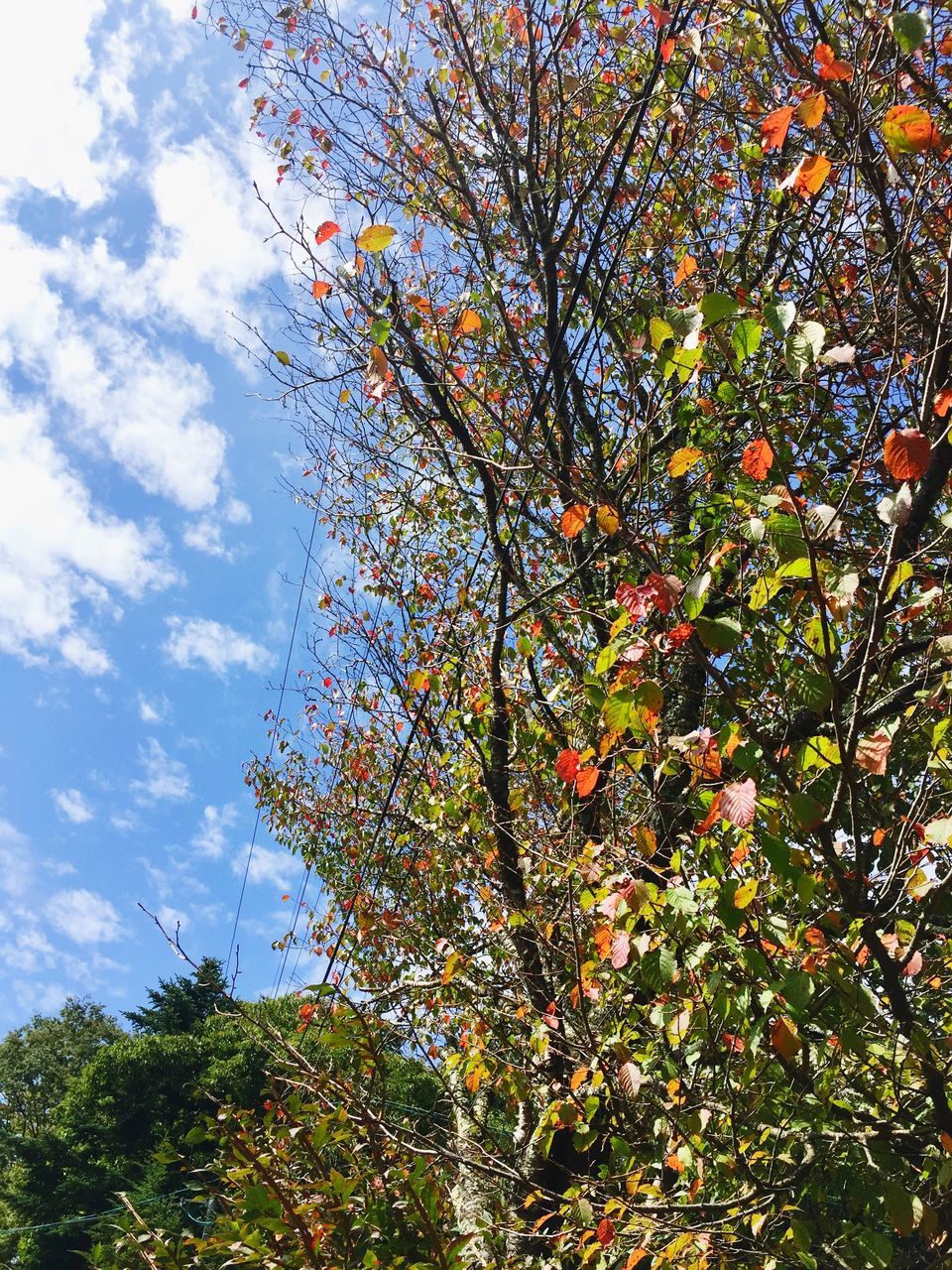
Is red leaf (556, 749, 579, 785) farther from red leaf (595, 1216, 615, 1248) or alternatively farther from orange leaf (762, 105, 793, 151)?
orange leaf (762, 105, 793, 151)

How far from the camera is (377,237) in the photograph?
2791 mm

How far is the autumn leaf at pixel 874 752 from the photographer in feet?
6.52

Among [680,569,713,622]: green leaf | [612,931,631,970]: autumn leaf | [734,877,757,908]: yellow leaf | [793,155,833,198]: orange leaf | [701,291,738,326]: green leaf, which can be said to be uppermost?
[793,155,833,198]: orange leaf

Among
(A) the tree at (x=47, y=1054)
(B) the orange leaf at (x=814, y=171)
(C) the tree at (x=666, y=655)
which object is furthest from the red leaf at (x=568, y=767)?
(A) the tree at (x=47, y=1054)

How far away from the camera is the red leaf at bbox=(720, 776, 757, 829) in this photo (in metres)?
1.78

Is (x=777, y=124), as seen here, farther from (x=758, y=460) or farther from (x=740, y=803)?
(x=740, y=803)

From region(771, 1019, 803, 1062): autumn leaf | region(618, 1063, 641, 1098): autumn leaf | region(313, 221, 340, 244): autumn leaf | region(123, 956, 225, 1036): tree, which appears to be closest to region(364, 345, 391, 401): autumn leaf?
region(313, 221, 340, 244): autumn leaf

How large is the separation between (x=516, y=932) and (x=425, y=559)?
3.12 metres

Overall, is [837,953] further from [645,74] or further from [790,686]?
[645,74]

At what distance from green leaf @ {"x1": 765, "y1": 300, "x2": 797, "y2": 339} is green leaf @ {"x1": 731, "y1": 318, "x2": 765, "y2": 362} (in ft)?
0.46

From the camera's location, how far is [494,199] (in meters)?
5.69

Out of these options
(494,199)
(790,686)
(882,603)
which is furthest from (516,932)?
(494,199)

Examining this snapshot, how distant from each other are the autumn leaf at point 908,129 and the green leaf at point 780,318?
0.52 metres

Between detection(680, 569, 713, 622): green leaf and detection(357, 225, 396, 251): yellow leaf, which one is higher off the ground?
detection(357, 225, 396, 251): yellow leaf
